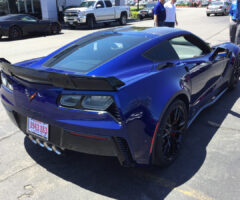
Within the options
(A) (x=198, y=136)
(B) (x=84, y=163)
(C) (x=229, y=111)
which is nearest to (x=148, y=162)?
(B) (x=84, y=163)

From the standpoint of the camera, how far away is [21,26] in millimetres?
14078

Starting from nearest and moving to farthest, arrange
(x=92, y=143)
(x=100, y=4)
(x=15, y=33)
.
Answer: (x=92, y=143) < (x=15, y=33) < (x=100, y=4)

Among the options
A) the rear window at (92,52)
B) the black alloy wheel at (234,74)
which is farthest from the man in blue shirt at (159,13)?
the rear window at (92,52)

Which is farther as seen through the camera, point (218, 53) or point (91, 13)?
point (91, 13)

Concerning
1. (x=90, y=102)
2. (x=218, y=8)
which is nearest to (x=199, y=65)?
(x=90, y=102)

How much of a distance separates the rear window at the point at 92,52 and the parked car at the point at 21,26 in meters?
11.6

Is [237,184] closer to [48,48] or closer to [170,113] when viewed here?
[170,113]

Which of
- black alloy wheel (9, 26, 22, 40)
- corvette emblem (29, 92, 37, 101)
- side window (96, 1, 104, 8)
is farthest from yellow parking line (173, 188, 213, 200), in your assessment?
side window (96, 1, 104, 8)

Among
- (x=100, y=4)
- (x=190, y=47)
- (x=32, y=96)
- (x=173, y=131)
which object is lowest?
(x=173, y=131)

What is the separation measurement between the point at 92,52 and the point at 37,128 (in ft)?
3.51

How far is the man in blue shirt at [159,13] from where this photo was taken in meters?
7.87

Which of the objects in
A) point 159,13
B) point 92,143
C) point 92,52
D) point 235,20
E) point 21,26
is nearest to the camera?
point 92,143

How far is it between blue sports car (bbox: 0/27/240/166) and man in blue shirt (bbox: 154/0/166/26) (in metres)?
4.73

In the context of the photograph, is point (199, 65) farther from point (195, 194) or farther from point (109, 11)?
point (109, 11)
